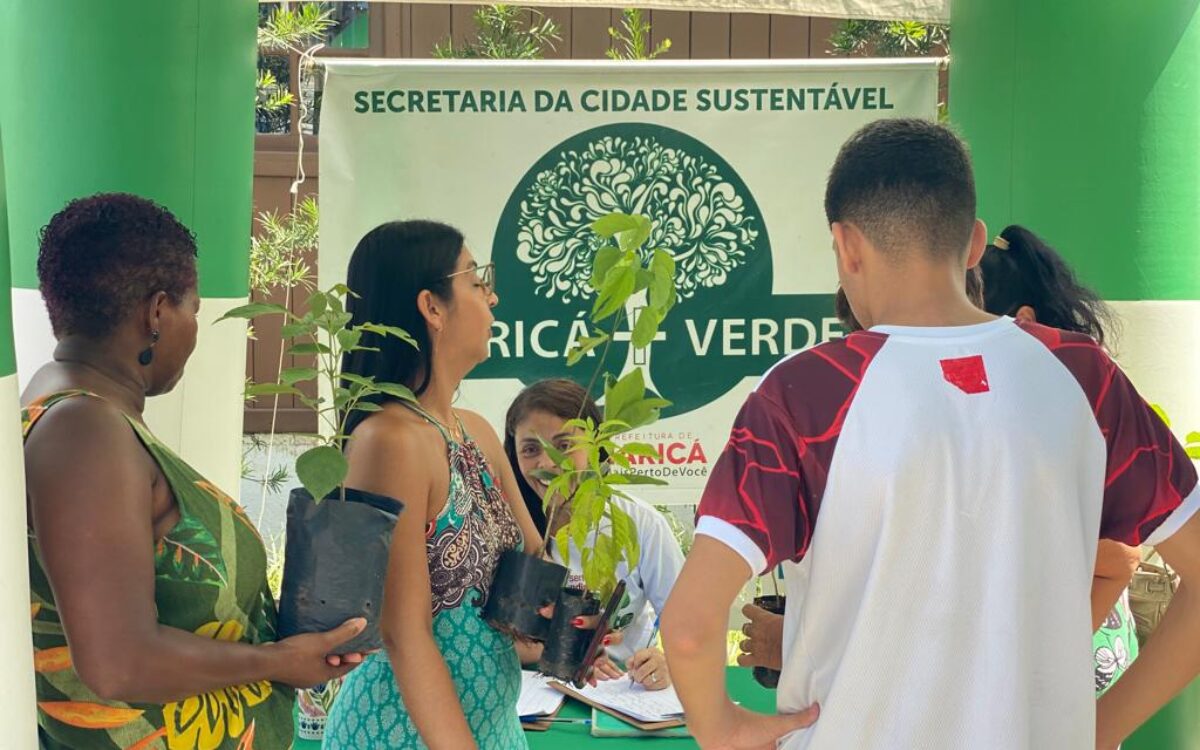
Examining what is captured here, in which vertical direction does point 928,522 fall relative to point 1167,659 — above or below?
above

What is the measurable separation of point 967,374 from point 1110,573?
0.65 metres

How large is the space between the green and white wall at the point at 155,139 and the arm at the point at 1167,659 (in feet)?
6.80

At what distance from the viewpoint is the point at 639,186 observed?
4.46 meters

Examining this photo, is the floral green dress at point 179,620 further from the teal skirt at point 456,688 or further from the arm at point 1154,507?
the arm at point 1154,507

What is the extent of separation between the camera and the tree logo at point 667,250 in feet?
14.5

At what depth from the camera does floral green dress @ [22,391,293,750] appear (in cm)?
167

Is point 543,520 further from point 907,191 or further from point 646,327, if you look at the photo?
point 907,191

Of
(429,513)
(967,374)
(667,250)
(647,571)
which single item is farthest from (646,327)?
(667,250)

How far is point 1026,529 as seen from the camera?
142 centimetres

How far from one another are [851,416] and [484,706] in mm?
945

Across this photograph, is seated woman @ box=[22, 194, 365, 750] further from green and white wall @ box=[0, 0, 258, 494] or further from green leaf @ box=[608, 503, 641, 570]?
green and white wall @ box=[0, 0, 258, 494]

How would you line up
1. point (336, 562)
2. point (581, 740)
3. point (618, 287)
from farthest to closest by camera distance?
point (581, 740), point (618, 287), point (336, 562)

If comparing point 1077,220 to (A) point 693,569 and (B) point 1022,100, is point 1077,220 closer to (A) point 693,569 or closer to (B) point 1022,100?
(B) point 1022,100

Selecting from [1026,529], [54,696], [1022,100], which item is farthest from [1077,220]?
[54,696]
